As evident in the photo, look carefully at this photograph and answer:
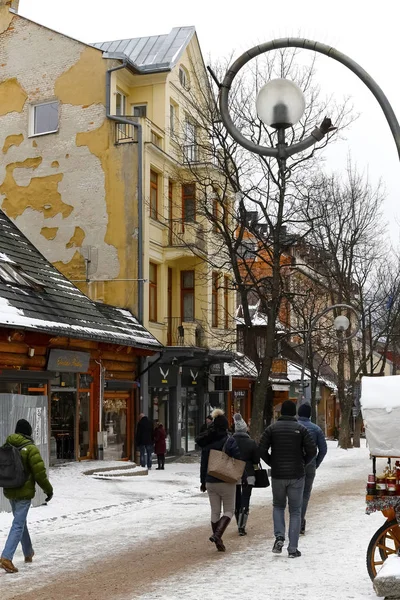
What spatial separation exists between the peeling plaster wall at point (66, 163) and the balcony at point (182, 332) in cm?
317

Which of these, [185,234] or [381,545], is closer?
[381,545]

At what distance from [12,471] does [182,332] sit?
21941 millimetres

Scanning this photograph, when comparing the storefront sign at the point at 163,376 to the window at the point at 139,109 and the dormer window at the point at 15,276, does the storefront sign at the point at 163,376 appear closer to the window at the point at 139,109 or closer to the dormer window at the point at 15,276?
the dormer window at the point at 15,276

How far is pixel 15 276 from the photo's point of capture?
72.8 feet

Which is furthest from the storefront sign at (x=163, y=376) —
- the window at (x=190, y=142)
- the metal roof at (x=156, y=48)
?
the metal roof at (x=156, y=48)

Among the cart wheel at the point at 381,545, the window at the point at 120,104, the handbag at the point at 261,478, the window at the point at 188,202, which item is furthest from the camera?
the window at the point at 188,202

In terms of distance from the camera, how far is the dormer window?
21.5 metres

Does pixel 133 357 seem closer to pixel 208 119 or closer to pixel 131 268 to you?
pixel 131 268

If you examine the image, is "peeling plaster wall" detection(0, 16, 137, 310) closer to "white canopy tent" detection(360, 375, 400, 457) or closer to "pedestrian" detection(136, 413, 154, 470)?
"pedestrian" detection(136, 413, 154, 470)

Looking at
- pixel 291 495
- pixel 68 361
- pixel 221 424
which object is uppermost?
pixel 68 361

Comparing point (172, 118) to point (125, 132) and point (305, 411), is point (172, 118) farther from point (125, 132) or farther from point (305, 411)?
point (305, 411)

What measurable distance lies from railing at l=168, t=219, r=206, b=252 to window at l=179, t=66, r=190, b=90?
17.5ft

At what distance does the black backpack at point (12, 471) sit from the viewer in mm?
10367

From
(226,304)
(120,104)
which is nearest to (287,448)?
(120,104)
